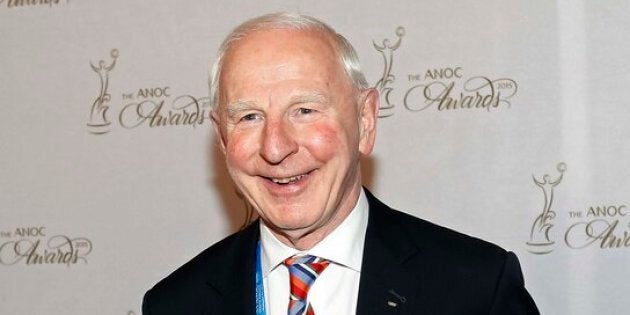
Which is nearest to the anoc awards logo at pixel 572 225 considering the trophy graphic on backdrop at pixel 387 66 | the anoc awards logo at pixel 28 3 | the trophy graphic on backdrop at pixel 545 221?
the trophy graphic on backdrop at pixel 545 221

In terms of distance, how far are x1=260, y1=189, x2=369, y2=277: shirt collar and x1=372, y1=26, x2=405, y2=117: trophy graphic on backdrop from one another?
78 centimetres

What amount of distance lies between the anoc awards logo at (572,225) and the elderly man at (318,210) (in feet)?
2.30

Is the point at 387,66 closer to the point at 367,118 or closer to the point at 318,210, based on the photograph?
the point at 367,118

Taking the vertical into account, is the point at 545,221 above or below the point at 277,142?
below

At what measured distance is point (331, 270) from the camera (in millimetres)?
1990

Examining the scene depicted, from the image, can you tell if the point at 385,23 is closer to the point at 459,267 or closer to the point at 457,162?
the point at 457,162

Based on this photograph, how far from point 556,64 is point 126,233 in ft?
4.44

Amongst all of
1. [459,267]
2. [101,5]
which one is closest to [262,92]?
[459,267]

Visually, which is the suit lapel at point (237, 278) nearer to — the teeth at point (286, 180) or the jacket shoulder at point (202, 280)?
the jacket shoulder at point (202, 280)

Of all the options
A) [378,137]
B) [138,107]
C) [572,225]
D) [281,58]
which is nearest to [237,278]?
[281,58]

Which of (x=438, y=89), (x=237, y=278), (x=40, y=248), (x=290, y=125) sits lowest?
(x=40, y=248)

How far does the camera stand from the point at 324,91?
1887 millimetres

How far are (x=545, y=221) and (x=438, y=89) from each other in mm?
457

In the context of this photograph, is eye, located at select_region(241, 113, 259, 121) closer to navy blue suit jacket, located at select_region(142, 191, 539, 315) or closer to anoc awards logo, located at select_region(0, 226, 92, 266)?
navy blue suit jacket, located at select_region(142, 191, 539, 315)
